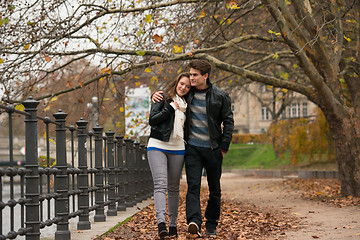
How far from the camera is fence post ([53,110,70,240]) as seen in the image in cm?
721

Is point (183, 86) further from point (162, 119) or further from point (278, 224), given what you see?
point (278, 224)

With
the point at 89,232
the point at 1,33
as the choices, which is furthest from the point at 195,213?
the point at 1,33

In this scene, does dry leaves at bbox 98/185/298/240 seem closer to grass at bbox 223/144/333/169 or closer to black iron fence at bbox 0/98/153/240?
black iron fence at bbox 0/98/153/240

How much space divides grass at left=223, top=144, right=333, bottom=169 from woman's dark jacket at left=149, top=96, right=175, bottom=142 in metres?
26.4

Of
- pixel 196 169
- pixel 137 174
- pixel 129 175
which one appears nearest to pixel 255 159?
pixel 137 174

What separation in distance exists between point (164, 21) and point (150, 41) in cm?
57

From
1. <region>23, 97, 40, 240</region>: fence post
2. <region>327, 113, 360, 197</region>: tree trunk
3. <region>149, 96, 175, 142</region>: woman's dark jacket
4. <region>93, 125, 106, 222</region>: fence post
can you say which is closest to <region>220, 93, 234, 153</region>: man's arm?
<region>149, 96, 175, 142</region>: woman's dark jacket

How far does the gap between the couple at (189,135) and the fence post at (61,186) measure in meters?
1.08

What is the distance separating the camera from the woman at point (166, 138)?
6848mm

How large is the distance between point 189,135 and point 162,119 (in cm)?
44

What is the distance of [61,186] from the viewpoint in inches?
285

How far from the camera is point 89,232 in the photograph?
807 cm

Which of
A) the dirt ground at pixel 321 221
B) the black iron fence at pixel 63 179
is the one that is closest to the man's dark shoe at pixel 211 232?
the dirt ground at pixel 321 221

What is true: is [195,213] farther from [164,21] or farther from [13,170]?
[164,21]
